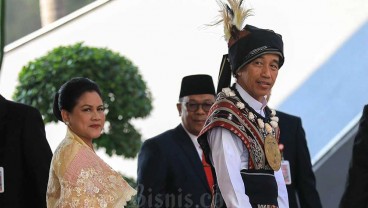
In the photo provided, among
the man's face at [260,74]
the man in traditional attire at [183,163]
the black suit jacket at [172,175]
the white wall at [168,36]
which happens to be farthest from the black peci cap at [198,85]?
the white wall at [168,36]

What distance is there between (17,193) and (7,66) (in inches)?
153

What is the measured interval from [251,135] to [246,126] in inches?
1.9

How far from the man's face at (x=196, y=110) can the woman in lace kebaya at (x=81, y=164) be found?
1.46 meters

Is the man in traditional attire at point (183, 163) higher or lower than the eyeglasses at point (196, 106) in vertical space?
lower

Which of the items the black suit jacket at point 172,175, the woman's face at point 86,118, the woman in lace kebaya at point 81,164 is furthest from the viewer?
the black suit jacket at point 172,175

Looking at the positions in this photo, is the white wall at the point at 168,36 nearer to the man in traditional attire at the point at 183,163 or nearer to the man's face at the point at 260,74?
the man in traditional attire at the point at 183,163

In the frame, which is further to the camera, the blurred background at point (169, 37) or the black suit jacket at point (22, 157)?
A: the blurred background at point (169, 37)

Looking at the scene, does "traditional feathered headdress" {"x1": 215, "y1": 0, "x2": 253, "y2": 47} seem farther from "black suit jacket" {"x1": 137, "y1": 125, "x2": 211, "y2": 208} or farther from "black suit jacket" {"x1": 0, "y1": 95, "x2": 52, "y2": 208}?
"black suit jacket" {"x1": 137, "y1": 125, "x2": 211, "y2": 208}

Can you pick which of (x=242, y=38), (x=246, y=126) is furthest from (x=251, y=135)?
(x=242, y=38)

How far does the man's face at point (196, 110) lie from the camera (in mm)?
6926

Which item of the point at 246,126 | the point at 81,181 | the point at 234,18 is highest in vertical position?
the point at 234,18

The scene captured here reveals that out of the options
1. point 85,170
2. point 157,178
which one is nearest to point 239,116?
point 85,170

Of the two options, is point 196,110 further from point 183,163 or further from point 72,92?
point 72,92

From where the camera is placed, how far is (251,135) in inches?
202
